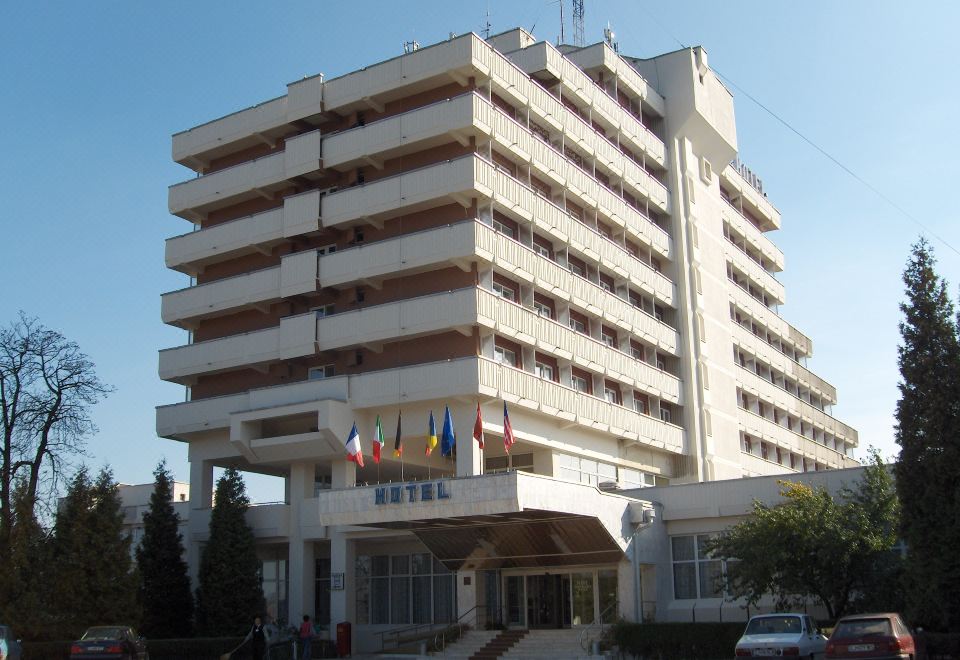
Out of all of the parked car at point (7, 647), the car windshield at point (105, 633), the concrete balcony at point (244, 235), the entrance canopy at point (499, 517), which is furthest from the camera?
the concrete balcony at point (244, 235)

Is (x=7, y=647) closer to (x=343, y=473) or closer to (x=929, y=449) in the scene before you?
(x=343, y=473)

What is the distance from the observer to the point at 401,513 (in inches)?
1501

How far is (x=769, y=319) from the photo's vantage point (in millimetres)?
76375

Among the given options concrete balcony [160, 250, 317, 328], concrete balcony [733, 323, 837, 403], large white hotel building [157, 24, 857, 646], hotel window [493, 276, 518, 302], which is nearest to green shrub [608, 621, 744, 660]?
large white hotel building [157, 24, 857, 646]

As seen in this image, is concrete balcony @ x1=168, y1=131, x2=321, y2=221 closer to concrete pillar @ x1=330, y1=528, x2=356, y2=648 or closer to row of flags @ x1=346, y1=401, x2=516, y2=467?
row of flags @ x1=346, y1=401, x2=516, y2=467

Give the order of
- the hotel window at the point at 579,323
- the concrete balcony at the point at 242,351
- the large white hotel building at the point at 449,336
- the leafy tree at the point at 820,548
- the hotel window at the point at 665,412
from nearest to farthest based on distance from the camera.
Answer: the leafy tree at the point at 820,548 → the large white hotel building at the point at 449,336 → the concrete balcony at the point at 242,351 → the hotel window at the point at 579,323 → the hotel window at the point at 665,412

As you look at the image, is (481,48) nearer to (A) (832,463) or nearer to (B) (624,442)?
(B) (624,442)

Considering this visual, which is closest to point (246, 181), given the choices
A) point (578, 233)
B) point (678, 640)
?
point (578, 233)

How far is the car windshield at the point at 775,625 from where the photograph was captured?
28219mm

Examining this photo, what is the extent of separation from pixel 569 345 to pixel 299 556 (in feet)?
49.8

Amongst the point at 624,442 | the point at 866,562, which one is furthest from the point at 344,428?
the point at 866,562

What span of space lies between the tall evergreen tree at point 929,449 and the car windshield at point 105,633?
24386 mm

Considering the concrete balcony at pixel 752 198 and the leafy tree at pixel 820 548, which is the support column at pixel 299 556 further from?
the concrete balcony at pixel 752 198

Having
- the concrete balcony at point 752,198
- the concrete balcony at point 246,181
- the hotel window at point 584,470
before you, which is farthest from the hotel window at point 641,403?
the concrete balcony at point 752,198
